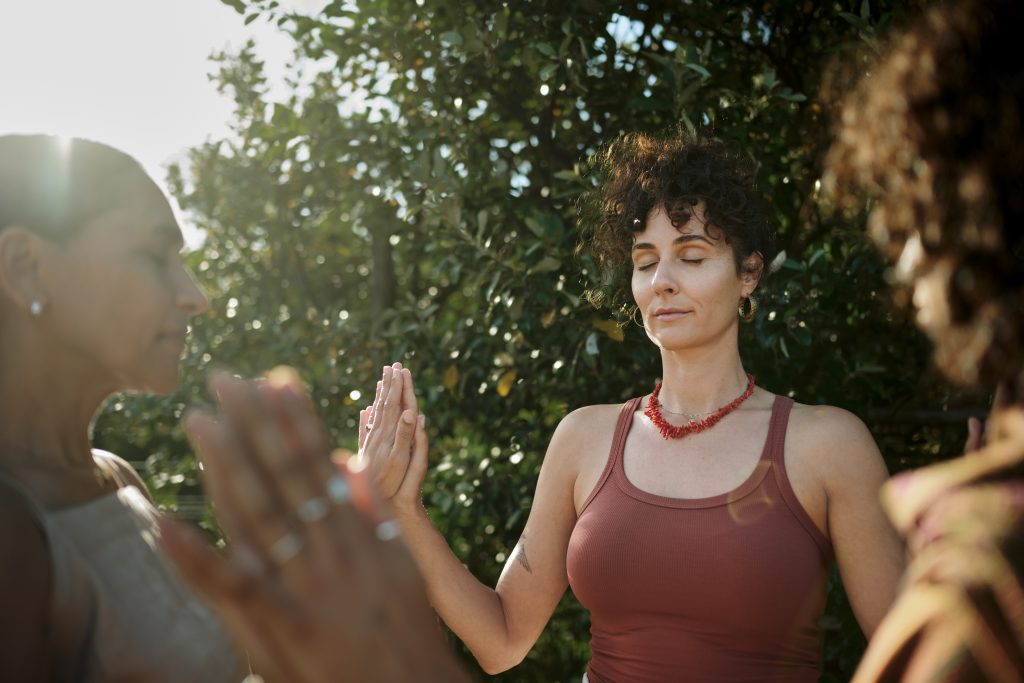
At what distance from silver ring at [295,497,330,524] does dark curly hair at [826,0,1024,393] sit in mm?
846

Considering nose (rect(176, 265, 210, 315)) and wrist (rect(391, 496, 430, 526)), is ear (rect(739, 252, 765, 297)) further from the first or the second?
nose (rect(176, 265, 210, 315))

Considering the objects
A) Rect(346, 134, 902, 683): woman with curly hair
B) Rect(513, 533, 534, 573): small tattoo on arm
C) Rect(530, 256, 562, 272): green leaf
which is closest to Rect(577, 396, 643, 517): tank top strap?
Rect(346, 134, 902, 683): woman with curly hair

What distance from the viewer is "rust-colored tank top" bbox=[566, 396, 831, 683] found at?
88.3 inches

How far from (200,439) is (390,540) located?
9.2 inches

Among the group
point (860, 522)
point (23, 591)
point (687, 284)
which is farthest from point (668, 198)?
point (23, 591)

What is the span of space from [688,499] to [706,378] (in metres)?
0.42

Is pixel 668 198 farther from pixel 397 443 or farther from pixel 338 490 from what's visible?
pixel 338 490

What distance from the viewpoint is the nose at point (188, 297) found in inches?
63.4

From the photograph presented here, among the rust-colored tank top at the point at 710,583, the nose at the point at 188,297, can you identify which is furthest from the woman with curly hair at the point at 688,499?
the nose at the point at 188,297

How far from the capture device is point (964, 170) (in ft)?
3.97

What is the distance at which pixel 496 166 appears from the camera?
3.57 meters

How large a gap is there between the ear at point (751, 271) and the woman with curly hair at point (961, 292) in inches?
51.7

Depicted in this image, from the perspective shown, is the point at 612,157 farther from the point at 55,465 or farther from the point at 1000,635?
the point at 1000,635

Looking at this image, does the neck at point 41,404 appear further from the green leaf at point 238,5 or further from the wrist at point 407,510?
the green leaf at point 238,5
